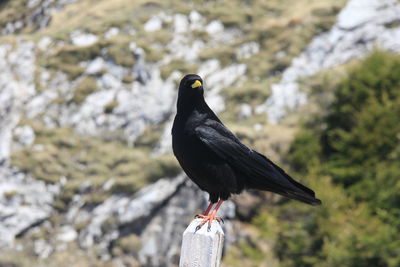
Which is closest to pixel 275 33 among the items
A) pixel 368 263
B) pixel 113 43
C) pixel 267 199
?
pixel 113 43

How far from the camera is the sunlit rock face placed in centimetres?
2398

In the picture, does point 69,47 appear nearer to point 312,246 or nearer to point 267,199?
point 267,199

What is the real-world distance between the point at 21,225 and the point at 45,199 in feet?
4.53

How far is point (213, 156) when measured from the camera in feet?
16.0

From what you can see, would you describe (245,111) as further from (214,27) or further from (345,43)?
(214,27)

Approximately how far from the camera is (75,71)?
28.0m

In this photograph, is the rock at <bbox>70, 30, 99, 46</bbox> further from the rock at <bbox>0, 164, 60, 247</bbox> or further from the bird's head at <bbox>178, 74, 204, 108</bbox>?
the bird's head at <bbox>178, 74, 204, 108</bbox>

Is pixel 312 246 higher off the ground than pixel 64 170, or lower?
higher

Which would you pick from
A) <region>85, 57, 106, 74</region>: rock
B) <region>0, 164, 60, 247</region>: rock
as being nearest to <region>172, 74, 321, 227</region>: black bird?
<region>0, 164, 60, 247</region>: rock

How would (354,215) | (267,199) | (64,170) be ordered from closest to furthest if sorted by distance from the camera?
(354,215), (267,199), (64,170)

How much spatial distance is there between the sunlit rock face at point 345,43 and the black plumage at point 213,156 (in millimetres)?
18427

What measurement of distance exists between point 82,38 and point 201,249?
90.7ft

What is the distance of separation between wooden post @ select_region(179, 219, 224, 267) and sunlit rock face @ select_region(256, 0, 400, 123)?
19.8m

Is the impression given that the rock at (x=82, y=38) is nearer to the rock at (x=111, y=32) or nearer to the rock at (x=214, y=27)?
the rock at (x=111, y=32)
